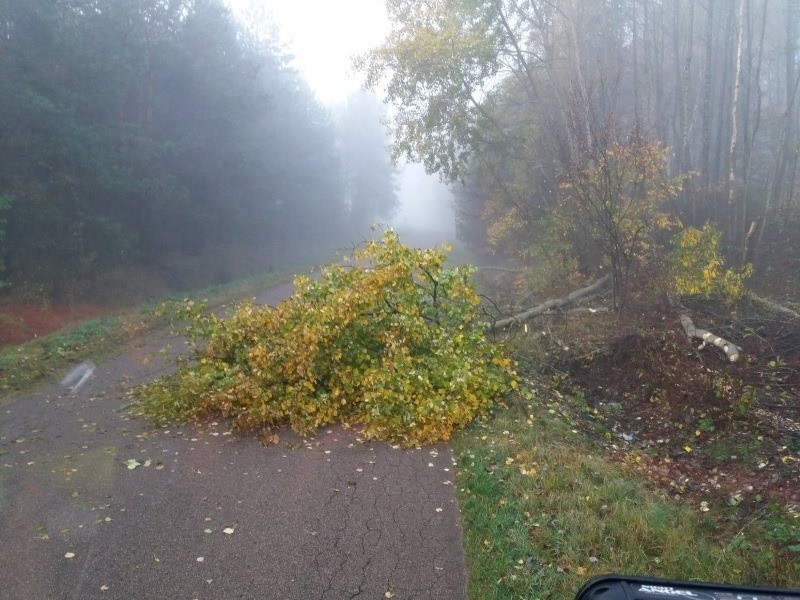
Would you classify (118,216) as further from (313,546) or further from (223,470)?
(313,546)

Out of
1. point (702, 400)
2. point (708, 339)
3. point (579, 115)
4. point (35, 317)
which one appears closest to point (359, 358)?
point (702, 400)

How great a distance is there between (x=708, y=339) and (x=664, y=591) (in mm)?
8808

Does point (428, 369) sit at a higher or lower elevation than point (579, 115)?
lower

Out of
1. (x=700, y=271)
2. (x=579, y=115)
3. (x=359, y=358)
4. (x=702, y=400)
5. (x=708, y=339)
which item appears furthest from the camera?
(x=579, y=115)

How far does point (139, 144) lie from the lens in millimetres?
24656

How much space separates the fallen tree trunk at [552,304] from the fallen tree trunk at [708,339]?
260 cm

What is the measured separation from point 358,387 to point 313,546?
317cm

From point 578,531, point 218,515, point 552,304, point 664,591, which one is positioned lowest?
point 552,304

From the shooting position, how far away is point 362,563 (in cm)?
480

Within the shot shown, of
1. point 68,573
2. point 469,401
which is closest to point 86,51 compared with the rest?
point 469,401

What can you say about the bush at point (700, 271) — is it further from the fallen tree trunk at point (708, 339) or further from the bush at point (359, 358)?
the bush at point (359, 358)

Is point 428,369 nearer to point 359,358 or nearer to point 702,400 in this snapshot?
point 359,358

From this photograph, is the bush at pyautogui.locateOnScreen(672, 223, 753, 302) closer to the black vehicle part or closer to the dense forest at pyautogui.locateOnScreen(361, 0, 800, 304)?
the dense forest at pyautogui.locateOnScreen(361, 0, 800, 304)

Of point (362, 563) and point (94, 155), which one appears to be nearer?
point (362, 563)
